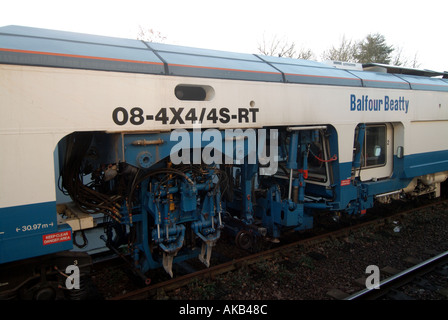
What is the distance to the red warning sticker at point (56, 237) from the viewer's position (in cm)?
317

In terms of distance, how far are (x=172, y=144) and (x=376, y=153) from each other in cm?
466

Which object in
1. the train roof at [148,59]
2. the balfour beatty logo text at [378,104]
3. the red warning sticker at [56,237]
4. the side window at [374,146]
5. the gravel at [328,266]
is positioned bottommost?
the gravel at [328,266]

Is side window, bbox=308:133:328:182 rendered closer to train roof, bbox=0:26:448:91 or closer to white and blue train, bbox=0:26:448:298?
white and blue train, bbox=0:26:448:298

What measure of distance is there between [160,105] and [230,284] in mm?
2542

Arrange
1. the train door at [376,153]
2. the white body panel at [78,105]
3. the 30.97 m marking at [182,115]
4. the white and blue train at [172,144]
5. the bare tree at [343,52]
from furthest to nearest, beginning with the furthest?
the bare tree at [343,52] < the train door at [376,153] < the 30.97 m marking at [182,115] < the white and blue train at [172,144] < the white body panel at [78,105]

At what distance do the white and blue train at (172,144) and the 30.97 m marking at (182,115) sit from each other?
0.06ft

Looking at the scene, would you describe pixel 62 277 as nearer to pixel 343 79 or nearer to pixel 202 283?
pixel 202 283

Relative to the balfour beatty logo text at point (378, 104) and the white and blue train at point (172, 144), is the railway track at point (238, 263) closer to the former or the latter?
the white and blue train at point (172, 144)

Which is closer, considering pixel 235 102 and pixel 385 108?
pixel 235 102

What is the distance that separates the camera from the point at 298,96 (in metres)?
5.07

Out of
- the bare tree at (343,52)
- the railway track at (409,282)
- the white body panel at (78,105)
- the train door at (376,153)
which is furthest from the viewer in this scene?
the bare tree at (343,52)

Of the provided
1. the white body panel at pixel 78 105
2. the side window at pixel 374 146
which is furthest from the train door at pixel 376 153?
the white body panel at pixel 78 105

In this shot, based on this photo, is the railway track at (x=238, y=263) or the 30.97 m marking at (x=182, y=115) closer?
the 30.97 m marking at (x=182, y=115)
